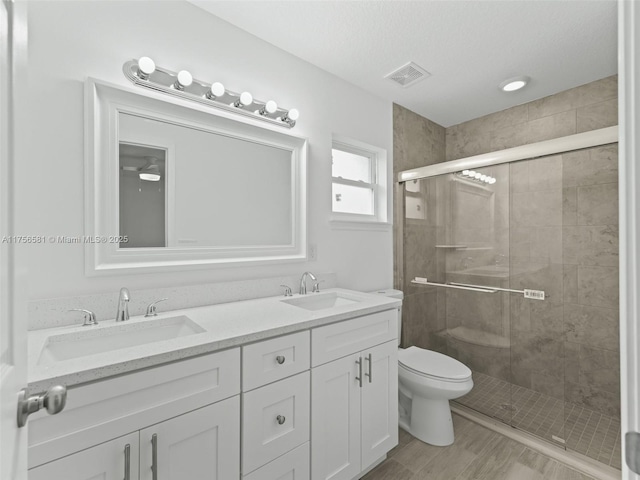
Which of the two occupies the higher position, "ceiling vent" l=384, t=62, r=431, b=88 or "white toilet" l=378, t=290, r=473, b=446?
"ceiling vent" l=384, t=62, r=431, b=88

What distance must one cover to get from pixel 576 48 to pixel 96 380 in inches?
113

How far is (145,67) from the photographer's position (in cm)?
130

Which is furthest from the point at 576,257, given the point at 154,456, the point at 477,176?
the point at 154,456

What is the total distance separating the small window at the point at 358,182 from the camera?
2244 mm

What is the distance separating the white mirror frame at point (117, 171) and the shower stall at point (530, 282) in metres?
1.56

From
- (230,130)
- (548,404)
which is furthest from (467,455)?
(230,130)

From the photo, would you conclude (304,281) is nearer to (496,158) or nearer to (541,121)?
(496,158)

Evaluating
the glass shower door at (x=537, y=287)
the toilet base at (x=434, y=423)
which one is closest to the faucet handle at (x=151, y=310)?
the toilet base at (x=434, y=423)

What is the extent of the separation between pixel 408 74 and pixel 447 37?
0.39 m

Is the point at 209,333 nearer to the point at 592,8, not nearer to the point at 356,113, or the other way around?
the point at 356,113

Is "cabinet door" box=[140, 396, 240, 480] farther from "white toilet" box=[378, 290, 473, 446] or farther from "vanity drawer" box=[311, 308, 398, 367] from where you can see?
"white toilet" box=[378, 290, 473, 446]

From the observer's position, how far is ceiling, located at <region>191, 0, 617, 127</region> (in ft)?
4.97

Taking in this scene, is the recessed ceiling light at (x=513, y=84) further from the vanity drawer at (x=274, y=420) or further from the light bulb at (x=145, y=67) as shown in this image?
the vanity drawer at (x=274, y=420)

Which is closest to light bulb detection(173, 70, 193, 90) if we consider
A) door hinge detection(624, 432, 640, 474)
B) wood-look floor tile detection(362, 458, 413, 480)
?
door hinge detection(624, 432, 640, 474)
